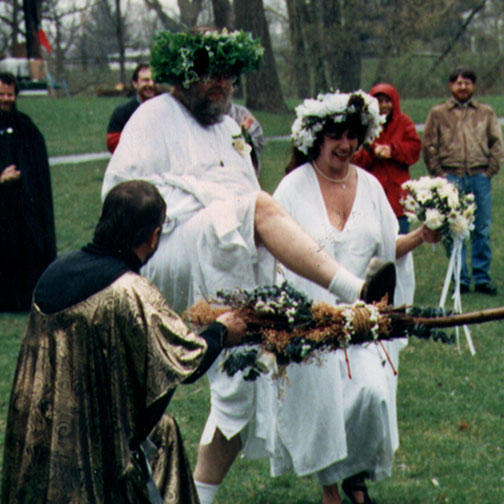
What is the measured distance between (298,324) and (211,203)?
0.84 metres

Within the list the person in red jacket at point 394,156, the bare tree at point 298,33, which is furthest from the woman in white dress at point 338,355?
the bare tree at point 298,33

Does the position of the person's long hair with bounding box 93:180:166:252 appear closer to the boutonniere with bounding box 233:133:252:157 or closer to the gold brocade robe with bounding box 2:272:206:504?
the gold brocade robe with bounding box 2:272:206:504

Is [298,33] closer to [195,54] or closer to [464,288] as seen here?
[464,288]

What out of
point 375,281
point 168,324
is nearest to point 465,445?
point 375,281

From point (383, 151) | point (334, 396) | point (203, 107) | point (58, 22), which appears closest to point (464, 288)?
point (383, 151)

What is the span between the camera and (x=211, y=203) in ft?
16.6

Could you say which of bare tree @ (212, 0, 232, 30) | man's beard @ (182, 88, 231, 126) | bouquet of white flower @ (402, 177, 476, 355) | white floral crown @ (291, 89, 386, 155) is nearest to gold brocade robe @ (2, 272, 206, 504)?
man's beard @ (182, 88, 231, 126)

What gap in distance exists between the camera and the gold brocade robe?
389 cm

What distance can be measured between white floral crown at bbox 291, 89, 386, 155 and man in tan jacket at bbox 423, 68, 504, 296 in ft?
19.1

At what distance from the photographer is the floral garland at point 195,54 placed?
5273mm

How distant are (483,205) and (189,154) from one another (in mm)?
6773

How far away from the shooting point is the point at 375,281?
4602 millimetres

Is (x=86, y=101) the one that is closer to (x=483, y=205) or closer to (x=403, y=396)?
(x=483, y=205)

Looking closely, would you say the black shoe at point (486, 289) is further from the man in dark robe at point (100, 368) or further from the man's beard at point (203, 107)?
the man in dark robe at point (100, 368)
